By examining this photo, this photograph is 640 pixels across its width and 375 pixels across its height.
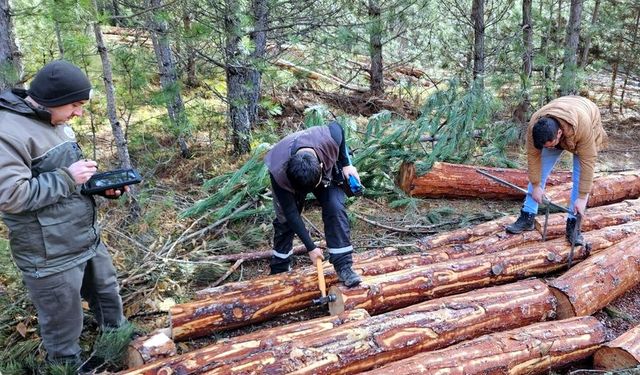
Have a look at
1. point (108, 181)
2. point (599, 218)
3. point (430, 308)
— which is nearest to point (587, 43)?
point (599, 218)

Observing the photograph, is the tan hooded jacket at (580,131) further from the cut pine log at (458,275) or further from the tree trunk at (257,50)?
the tree trunk at (257,50)

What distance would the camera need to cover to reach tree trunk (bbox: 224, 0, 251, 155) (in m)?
5.37

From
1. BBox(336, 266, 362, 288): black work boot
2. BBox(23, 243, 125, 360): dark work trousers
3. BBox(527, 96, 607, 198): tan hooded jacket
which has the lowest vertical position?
BBox(336, 266, 362, 288): black work boot

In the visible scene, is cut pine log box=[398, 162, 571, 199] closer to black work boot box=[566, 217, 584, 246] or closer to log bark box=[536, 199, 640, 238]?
log bark box=[536, 199, 640, 238]

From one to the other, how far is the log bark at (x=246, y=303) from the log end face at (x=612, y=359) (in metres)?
1.80

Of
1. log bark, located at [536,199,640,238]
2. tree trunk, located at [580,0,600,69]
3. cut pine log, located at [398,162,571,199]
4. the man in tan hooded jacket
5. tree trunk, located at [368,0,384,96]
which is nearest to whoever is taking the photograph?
the man in tan hooded jacket

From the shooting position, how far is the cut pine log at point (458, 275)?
130 inches

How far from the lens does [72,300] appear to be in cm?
262

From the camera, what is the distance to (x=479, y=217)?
5.09 m

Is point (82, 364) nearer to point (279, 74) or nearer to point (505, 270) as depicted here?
point (505, 270)

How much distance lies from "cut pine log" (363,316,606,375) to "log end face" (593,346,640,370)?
2.3 inches

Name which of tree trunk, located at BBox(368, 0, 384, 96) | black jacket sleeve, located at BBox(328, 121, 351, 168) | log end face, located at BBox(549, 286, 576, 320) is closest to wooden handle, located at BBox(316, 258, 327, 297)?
black jacket sleeve, located at BBox(328, 121, 351, 168)

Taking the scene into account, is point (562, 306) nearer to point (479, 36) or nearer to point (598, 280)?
point (598, 280)

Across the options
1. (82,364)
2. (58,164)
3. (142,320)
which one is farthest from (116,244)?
(58,164)
